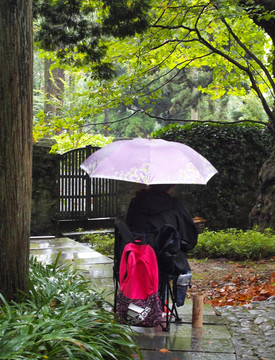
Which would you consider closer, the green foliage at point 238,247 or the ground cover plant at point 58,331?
the ground cover plant at point 58,331

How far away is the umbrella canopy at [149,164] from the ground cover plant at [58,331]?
46.1 inches

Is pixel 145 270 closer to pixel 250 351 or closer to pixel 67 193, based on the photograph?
pixel 250 351

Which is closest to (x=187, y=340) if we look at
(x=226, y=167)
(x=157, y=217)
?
(x=157, y=217)

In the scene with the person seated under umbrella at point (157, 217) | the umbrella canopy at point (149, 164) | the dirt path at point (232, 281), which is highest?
the umbrella canopy at point (149, 164)

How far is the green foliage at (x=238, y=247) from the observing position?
875 cm

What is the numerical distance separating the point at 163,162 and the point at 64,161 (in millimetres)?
7844

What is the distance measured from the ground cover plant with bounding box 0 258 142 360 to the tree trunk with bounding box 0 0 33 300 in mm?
286

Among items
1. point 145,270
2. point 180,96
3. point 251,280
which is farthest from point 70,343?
point 180,96

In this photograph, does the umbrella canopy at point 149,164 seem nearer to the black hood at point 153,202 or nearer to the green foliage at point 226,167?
the black hood at point 153,202

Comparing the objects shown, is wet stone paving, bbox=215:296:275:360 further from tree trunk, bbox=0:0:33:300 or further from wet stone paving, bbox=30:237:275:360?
tree trunk, bbox=0:0:33:300

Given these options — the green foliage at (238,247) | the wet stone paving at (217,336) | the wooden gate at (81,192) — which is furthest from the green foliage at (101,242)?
the wet stone paving at (217,336)

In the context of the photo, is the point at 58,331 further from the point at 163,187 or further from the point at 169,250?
the point at 163,187

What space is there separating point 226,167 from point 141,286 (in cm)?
870

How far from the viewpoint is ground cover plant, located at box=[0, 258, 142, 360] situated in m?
2.85
